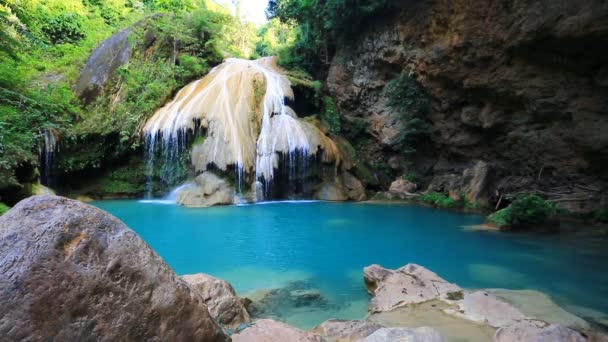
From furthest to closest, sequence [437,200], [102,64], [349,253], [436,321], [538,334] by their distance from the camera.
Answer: [102,64] → [437,200] → [349,253] → [436,321] → [538,334]

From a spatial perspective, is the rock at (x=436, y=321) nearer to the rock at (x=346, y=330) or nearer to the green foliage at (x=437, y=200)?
the rock at (x=346, y=330)

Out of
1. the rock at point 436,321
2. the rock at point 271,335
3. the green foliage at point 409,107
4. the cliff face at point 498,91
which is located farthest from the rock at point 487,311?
the green foliage at point 409,107

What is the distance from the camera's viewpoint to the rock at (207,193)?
13.2 m

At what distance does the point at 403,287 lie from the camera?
4902 millimetres

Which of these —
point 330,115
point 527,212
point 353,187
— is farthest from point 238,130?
point 527,212

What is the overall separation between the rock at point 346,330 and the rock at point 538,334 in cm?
112

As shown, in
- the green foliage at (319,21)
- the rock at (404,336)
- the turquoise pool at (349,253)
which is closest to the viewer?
the rock at (404,336)

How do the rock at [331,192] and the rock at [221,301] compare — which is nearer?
the rock at [221,301]

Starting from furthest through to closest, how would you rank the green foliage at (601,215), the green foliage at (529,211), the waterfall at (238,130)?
the waterfall at (238,130) < the green foliage at (601,215) < the green foliage at (529,211)

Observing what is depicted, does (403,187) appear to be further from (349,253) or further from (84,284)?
(84,284)

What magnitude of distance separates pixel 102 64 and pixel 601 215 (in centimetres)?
1869

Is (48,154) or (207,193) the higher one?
(48,154)

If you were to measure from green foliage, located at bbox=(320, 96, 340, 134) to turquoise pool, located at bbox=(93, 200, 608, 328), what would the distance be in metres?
7.01

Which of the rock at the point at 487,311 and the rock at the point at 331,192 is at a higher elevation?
the rock at the point at 331,192
